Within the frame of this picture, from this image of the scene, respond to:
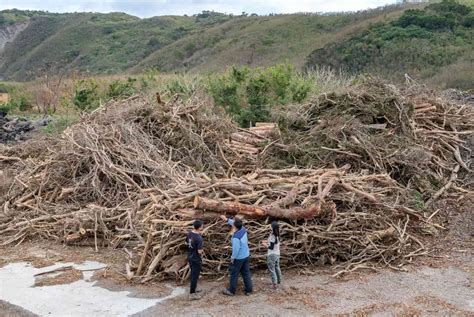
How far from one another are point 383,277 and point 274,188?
2140 mm

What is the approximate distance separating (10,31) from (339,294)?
104 metres

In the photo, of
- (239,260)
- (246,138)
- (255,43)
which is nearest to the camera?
(239,260)

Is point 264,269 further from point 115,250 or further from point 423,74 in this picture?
point 423,74

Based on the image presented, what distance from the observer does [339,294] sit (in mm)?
7102

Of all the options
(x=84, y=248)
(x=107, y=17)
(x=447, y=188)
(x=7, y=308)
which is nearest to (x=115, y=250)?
(x=84, y=248)

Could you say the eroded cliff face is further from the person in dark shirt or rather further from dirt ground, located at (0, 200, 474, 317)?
the person in dark shirt

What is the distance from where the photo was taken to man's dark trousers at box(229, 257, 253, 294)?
276 inches

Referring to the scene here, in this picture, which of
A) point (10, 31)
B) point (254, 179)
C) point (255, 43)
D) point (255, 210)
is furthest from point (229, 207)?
point (10, 31)

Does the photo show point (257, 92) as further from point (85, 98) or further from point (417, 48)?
point (417, 48)

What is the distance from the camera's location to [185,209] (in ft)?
26.6

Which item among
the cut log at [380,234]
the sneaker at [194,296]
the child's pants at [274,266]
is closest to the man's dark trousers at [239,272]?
the child's pants at [274,266]

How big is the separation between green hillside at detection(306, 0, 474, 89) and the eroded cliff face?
71102mm

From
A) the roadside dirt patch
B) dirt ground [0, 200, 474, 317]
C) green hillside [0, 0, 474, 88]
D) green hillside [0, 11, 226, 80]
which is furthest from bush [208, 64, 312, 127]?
green hillside [0, 11, 226, 80]

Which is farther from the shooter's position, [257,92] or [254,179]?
[257,92]
